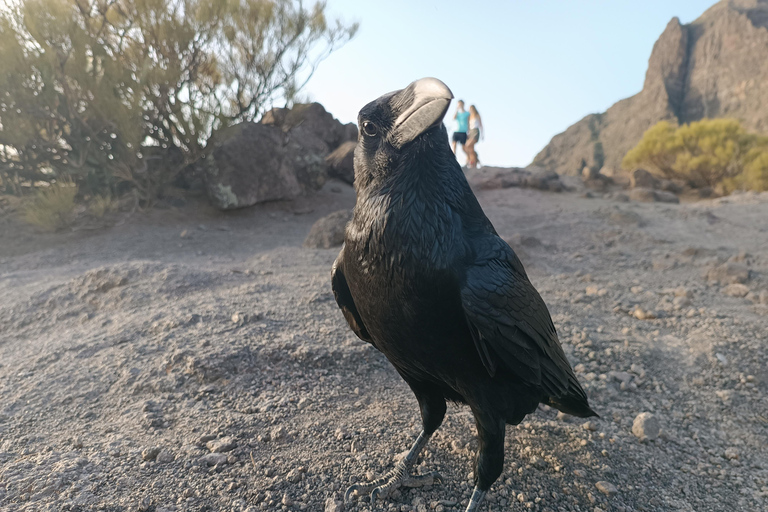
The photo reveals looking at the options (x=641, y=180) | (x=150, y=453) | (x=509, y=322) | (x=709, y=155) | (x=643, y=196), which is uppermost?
(x=709, y=155)

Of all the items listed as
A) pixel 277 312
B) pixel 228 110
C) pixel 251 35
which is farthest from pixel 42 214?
pixel 277 312

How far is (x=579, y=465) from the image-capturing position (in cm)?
192

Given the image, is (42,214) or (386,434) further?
(42,214)

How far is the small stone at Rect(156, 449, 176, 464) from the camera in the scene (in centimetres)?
184

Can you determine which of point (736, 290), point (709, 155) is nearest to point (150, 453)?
point (736, 290)

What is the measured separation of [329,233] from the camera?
231 inches

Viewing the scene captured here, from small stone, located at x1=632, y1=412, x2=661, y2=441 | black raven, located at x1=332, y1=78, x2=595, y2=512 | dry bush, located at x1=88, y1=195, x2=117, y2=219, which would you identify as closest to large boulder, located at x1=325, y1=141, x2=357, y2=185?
dry bush, located at x1=88, y1=195, x2=117, y2=219

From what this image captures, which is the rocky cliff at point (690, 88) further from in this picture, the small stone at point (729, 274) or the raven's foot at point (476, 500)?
the raven's foot at point (476, 500)

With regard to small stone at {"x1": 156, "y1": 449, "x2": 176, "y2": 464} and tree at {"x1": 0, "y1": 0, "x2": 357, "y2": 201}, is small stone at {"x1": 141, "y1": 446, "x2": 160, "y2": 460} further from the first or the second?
tree at {"x1": 0, "y1": 0, "x2": 357, "y2": 201}

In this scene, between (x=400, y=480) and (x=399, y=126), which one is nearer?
(x=399, y=126)

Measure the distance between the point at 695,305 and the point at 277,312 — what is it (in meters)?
3.48

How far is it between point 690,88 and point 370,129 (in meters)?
32.3

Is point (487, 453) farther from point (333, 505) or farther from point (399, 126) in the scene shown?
point (399, 126)

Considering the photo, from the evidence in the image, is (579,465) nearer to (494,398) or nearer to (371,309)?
(494,398)
